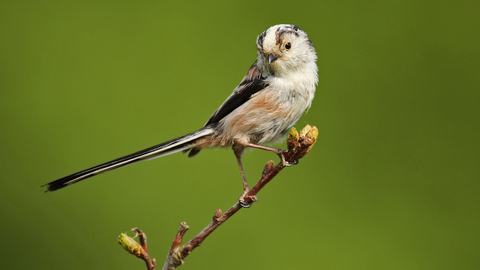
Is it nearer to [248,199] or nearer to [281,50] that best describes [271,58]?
[281,50]

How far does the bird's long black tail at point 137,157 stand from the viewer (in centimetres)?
131

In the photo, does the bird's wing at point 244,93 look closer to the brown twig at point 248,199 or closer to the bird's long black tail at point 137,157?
the bird's long black tail at point 137,157

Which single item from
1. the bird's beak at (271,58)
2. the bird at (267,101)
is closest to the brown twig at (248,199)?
the bird at (267,101)

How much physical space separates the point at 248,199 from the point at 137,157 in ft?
1.60

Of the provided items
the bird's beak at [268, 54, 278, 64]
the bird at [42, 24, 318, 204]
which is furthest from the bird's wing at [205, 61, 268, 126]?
the bird's beak at [268, 54, 278, 64]

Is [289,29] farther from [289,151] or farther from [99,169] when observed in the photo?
[99,169]

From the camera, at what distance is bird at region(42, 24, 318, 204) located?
168 cm

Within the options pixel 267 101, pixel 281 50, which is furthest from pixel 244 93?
pixel 281 50

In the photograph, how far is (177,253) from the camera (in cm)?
121

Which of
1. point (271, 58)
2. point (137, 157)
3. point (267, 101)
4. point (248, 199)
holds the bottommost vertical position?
point (248, 199)

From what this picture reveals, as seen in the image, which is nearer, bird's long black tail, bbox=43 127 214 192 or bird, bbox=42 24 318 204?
bird's long black tail, bbox=43 127 214 192

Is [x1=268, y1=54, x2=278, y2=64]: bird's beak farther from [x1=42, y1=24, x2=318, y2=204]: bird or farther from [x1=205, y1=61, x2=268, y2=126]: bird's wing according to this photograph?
[x1=205, y1=61, x2=268, y2=126]: bird's wing

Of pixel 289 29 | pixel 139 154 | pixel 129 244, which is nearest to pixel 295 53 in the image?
pixel 289 29

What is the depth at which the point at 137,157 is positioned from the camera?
4.94 ft
